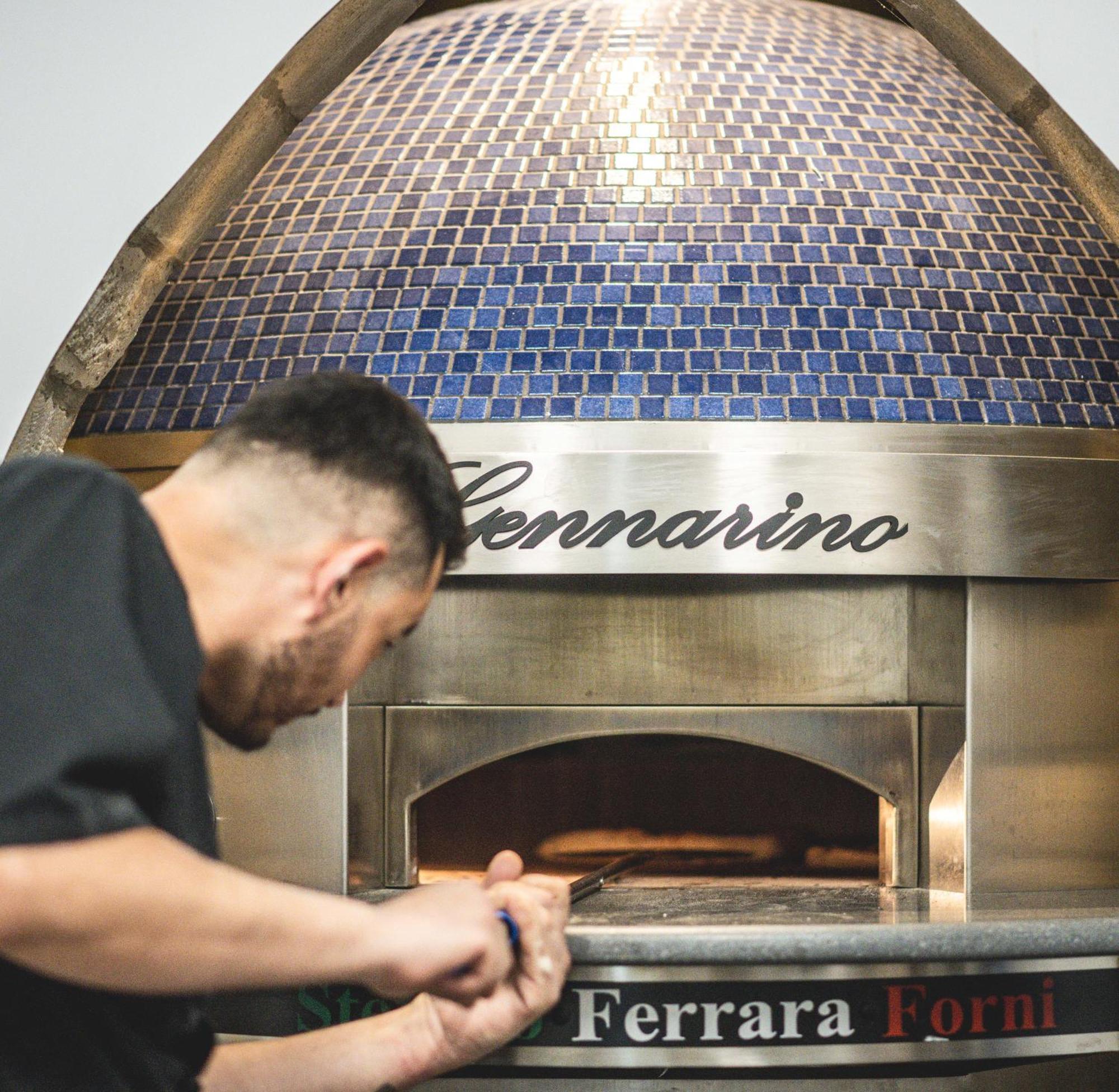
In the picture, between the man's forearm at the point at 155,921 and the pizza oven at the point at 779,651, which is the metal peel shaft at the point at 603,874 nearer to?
the pizza oven at the point at 779,651

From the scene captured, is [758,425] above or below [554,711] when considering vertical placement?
above

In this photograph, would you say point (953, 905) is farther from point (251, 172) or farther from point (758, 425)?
point (251, 172)

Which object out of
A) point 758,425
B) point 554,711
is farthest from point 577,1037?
point 758,425

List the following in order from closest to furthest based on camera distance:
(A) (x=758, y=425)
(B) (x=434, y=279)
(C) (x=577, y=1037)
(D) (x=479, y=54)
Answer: (C) (x=577, y=1037) < (A) (x=758, y=425) < (B) (x=434, y=279) < (D) (x=479, y=54)

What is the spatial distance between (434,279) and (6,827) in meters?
2.11

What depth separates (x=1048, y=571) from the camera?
243 cm

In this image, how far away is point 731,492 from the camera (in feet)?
7.73

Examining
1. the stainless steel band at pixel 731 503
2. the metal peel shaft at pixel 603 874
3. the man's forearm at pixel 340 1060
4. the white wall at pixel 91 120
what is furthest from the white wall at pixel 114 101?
the man's forearm at pixel 340 1060

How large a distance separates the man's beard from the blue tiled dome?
1662 mm

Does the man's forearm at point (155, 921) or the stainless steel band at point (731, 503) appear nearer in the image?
the man's forearm at point (155, 921)

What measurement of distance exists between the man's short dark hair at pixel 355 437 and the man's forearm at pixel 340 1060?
46 cm

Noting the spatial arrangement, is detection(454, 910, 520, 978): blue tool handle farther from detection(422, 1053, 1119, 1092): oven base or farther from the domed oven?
detection(422, 1053, 1119, 1092): oven base

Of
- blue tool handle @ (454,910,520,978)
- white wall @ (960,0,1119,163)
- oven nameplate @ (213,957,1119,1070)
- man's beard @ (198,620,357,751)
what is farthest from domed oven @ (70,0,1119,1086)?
man's beard @ (198,620,357,751)

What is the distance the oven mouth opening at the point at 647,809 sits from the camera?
2.99m
